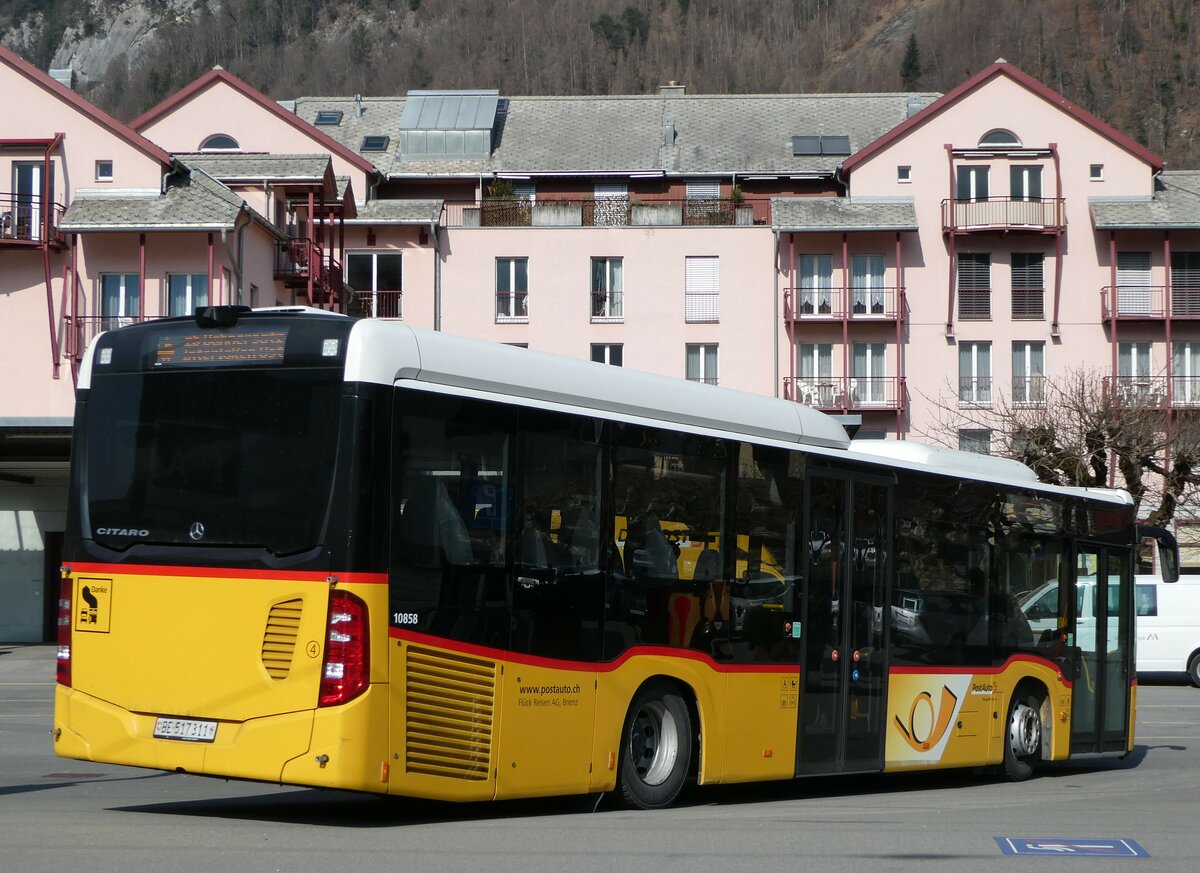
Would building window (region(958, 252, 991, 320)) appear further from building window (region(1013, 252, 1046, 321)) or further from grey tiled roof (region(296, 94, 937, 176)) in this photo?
grey tiled roof (region(296, 94, 937, 176))

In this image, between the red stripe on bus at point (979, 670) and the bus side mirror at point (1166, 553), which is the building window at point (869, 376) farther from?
the red stripe on bus at point (979, 670)

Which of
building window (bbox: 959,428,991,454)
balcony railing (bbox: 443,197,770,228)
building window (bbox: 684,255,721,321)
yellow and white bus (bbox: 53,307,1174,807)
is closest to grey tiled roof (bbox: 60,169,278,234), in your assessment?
balcony railing (bbox: 443,197,770,228)

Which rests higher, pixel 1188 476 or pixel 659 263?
pixel 659 263

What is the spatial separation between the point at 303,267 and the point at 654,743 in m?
34.8

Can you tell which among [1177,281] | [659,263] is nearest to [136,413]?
[659,263]

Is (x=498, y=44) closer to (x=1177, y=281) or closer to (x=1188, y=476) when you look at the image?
(x=1177, y=281)

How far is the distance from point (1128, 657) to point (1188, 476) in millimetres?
27195

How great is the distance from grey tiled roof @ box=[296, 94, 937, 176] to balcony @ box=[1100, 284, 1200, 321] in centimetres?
1065

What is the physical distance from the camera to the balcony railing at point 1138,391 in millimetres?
45781

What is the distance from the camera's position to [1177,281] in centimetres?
5297

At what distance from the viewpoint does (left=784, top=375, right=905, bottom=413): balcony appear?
52.1 meters

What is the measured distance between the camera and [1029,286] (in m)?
53.2

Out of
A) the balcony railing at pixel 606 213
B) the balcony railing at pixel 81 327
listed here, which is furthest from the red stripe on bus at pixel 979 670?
the balcony railing at pixel 606 213

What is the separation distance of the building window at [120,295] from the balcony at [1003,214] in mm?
25764
